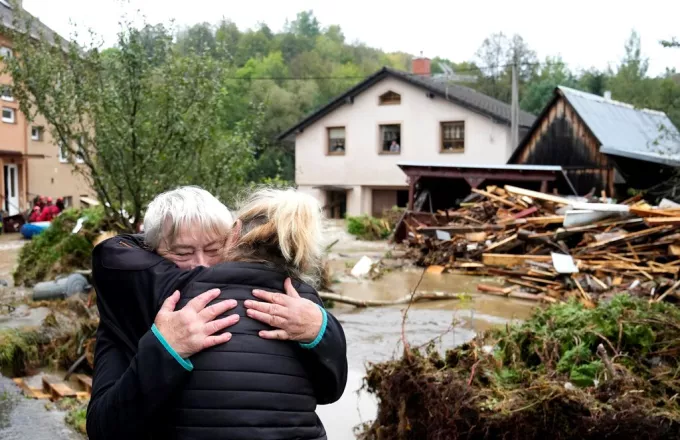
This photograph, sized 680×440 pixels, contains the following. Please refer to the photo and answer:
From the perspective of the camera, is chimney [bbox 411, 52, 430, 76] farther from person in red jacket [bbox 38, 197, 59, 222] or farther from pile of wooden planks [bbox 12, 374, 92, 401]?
pile of wooden planks [bbox 12, 374, 92, 401]

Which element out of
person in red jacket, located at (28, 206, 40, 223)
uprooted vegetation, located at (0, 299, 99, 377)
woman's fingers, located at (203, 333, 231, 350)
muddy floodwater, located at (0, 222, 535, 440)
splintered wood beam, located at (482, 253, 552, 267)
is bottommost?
muddy floodwater, located at (0, 222, 535, 440)

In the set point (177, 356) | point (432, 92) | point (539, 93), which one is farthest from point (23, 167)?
point (539, 93)

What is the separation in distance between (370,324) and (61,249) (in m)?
6.85

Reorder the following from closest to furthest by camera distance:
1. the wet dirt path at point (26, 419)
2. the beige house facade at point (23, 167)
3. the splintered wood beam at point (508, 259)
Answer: the wet dirt path at point (26, 419)
the splintered wood beam at point (508, 259)
the beige house facade at point (23, 167)

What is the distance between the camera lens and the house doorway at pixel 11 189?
30.4 metres

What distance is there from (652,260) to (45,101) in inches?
465

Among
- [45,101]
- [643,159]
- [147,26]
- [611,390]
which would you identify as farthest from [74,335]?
[643,159]

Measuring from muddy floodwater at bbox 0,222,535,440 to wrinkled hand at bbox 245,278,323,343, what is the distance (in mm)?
578

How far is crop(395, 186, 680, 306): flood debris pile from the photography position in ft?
46.5

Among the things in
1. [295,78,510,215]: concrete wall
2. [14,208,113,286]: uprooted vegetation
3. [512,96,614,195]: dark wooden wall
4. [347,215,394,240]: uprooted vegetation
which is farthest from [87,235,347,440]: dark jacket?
[295,78,510,215]: concrete wall

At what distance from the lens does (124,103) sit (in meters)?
9.85

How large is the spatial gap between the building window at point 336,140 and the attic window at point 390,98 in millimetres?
2718

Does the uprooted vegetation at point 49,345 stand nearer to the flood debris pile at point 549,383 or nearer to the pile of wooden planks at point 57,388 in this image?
the pile of wooden planks at point 57,388

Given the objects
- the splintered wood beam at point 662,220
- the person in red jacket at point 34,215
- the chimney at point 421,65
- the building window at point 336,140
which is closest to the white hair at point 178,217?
the splintered wood beam at point 662,220
